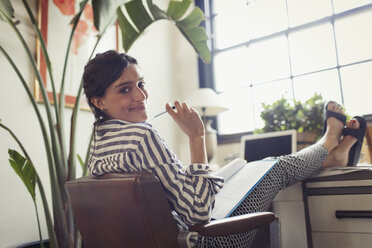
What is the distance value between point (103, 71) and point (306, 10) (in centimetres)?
232

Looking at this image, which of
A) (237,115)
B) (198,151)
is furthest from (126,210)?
(237,115)

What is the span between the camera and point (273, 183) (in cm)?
114

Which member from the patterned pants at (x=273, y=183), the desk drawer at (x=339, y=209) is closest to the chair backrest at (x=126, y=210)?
the patterned pants at (x=273, y=183)

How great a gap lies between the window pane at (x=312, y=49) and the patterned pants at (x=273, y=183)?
4.49 ft

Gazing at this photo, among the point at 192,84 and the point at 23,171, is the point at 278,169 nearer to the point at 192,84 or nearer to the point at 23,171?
the point at 23,171

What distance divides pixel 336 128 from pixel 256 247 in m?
0.78

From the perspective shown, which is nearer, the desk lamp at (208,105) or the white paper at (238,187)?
the white paper at (238,187)

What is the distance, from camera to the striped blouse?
2.75 feet

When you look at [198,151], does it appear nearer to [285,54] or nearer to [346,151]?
[346,151]

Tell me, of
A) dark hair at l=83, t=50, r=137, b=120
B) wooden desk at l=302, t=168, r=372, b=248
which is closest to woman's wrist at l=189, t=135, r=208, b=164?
dark hair at l=83, t=50, r=137, b=120

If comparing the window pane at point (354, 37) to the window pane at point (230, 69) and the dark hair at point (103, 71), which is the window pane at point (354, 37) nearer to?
the window pane at point (230, 69)

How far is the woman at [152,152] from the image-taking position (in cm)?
85

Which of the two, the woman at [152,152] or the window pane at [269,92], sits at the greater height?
the window pane at [269,92]

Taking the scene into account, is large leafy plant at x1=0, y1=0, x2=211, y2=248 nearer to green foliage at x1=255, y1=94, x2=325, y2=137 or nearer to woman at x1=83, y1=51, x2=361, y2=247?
woman at x1=83, y1=51, x2=361, y2=247
